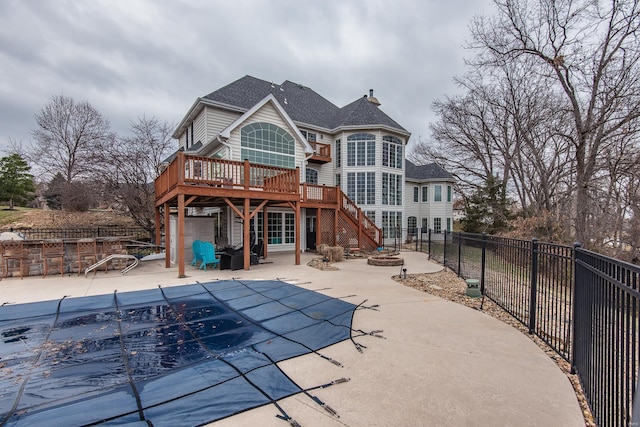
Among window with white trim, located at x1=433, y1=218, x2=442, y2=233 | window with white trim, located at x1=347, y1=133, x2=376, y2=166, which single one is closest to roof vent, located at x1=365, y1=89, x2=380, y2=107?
window with white trim, located at x1=347, y1=133, x2=376, y2=166

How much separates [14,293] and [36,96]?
22308mm

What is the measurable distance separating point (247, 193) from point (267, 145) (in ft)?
16.6

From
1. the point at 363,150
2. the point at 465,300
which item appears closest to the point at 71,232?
the point at 363,150

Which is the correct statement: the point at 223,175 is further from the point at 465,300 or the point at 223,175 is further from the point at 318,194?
the point at 465,300

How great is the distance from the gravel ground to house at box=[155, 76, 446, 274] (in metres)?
4.53

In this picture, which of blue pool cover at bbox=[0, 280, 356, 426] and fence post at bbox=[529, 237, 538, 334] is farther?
fence post at bbox=[529, 237, 538, 334]

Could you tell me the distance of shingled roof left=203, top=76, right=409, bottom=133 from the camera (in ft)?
50.8

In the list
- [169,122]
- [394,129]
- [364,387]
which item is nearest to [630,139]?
[394,129]

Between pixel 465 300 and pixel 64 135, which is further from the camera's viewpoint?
pixel 64 135

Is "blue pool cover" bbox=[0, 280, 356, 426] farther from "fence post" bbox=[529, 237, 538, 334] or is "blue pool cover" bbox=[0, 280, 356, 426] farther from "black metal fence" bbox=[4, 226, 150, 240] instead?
"black metal fence" bbox=[4, 226, 150, 240]

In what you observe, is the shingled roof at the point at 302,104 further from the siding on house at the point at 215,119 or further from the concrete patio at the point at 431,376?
A: the concrete patio at the point at 431,376

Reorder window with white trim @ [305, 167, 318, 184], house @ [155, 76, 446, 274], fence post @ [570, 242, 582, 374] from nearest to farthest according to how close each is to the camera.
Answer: fence post @ [570, 242, 582, 374], house @ [155, 76, 446, 274], window with white trim @ [305, 167, 318, 184]

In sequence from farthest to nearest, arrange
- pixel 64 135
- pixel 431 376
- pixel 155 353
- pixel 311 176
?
pixel 64 135 < pixel 311 176 < pixel 155 353 < pixel 431 376

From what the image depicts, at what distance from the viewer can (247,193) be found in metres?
9.36
